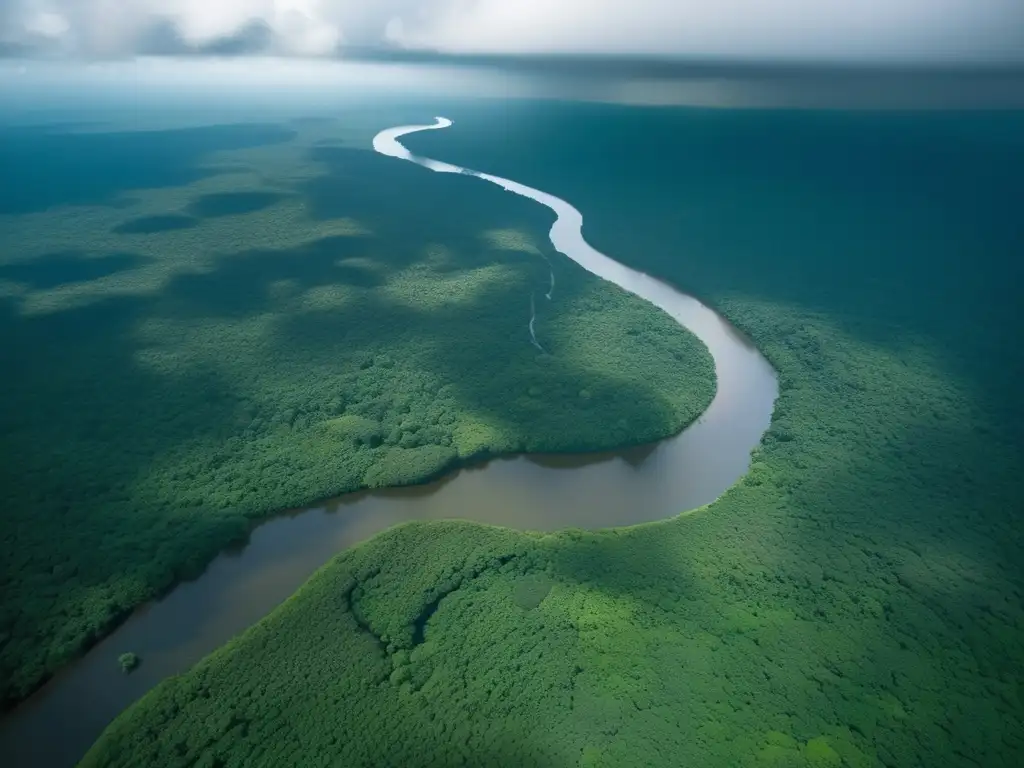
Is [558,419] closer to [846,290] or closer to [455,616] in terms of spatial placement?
[455,616]

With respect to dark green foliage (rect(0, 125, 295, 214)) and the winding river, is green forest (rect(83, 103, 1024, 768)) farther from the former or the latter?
dark green foliage (rect(0, 125, 295, 214))

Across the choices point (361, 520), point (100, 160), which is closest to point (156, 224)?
point (100, 160)

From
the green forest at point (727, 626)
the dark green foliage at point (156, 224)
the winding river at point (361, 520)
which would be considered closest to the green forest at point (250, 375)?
the dark green foliage at point (156, 224)

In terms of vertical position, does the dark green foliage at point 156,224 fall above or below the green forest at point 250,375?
below

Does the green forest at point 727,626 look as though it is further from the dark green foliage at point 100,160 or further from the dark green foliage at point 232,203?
the dark green foliage at point 100,160

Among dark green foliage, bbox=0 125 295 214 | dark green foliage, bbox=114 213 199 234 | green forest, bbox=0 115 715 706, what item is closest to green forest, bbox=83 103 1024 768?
green forest, bbox=0 115 715 706

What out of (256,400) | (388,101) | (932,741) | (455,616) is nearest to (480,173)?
(256,400)
